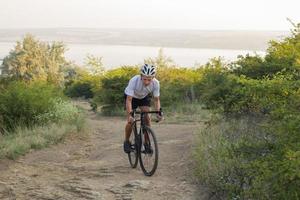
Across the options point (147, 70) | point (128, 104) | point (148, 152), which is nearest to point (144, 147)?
point (148, 152)

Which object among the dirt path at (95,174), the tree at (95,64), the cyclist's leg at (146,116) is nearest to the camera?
the dirt path at (95,174)

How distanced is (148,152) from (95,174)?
1034 millimetres

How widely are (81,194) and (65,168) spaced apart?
2.19m

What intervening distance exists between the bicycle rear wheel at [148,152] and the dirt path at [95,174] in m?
0.14

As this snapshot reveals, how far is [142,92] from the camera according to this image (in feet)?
29.0

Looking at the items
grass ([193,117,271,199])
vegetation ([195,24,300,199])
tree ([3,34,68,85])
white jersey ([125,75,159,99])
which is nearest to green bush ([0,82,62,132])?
vegetation ([195,24,300,199])

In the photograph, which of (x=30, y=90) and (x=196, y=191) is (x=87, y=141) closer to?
(x=30, y=90)

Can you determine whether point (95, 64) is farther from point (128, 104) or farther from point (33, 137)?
point (128, 104)

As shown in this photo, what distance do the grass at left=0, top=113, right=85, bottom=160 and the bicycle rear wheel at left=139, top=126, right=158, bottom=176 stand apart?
3184mm

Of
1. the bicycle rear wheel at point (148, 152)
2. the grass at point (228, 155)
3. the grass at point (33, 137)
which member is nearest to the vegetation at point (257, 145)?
the grass at point (228, 155)

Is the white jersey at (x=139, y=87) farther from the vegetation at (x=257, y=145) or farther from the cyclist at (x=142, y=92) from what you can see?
the vegetation at (x=257, y=145)

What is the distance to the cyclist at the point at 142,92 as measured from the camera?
8508mm

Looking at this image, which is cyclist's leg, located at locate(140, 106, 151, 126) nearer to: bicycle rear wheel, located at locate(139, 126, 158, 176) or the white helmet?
bicycle rear wheel, located at locate(139, 126, 158, 176)

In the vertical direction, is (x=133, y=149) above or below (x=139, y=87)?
below
